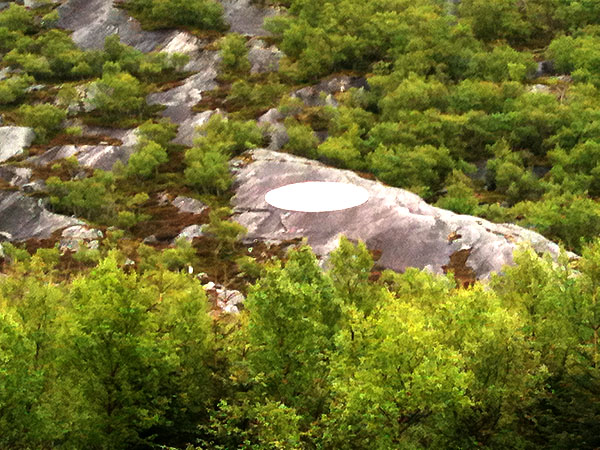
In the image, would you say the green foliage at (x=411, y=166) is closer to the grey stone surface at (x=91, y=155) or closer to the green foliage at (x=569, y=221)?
the green foliage at (x=569, y=221)

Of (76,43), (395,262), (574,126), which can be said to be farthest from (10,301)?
(76,43)

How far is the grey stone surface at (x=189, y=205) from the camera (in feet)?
224

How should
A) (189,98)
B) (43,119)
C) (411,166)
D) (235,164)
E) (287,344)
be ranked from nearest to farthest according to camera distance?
(287,344) → (411,166) → (235,164) → (43,119) → (189,98)

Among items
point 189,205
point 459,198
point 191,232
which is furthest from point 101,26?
point 459,198

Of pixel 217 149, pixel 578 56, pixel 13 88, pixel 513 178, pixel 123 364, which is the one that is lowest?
pixel 513 178

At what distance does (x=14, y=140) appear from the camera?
81.2 meters

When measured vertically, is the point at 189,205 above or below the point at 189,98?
below

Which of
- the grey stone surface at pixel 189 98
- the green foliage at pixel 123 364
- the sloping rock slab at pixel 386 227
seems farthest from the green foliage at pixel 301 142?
the green foliage at pixel 123 364

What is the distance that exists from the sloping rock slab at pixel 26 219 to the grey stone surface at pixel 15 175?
308 cm

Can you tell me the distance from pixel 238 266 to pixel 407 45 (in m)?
50.6

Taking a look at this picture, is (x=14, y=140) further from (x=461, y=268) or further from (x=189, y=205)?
(x=461, y=268)

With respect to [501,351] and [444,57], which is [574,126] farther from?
[501,351]

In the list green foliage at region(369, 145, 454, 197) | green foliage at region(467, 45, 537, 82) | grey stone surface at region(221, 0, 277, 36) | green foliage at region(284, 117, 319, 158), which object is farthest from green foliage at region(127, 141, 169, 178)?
green foliage at region(467, 45, 537, 82)

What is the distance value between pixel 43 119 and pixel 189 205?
88.6 ft
